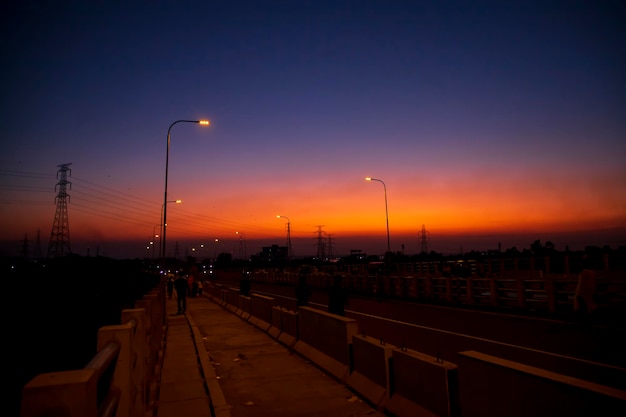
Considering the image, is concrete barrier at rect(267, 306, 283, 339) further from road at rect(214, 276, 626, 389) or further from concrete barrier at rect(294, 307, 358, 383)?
road at rect(214, 276, 626, 389)

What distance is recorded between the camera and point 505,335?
1425 centimetres

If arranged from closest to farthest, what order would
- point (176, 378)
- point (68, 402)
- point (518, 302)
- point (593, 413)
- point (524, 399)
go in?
point (68, 402), point (593, 413), point (524, 399), point (176, 378), point (518, 302)

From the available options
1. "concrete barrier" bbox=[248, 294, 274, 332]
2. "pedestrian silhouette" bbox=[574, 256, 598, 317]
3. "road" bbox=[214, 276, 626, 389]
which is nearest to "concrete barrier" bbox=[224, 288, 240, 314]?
Result: "concrete barrier" bbox=[248, 294, 274, 332]

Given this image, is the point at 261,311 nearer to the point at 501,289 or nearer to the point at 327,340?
the point at 327,340

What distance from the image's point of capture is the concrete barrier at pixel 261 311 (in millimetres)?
15836

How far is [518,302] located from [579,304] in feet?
20.9

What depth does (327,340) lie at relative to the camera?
9445mm

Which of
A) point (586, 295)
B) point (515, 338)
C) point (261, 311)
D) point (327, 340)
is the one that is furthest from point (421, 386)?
point (261, 311)

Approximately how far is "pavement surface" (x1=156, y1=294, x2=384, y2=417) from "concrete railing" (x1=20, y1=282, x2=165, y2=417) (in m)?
1.91

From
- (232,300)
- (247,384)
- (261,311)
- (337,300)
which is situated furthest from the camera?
(232,300)

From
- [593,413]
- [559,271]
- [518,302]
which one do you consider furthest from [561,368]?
[559,271]

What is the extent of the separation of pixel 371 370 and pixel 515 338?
8.13 meters

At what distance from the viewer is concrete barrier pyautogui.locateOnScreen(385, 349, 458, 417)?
17.1 ft

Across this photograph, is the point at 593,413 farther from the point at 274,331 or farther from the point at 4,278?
the point at 4,278
